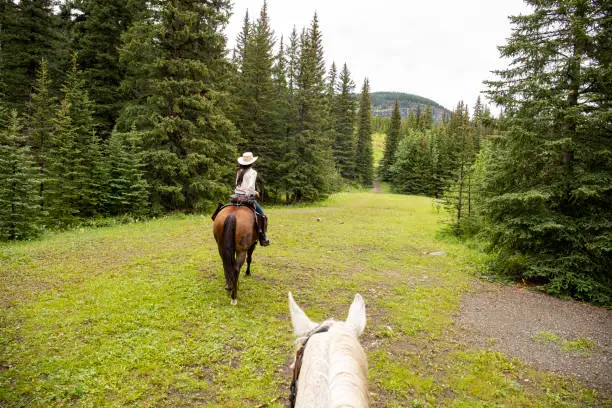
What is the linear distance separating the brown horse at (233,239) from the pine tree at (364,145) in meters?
44.1

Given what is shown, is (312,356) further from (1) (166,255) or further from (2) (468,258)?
(2) (468,258)

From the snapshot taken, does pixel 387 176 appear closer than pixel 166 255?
No

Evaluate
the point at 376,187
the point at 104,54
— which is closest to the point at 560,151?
the point at 104,54

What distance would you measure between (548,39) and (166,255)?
43.0 ft

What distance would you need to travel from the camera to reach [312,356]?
4.56 feet

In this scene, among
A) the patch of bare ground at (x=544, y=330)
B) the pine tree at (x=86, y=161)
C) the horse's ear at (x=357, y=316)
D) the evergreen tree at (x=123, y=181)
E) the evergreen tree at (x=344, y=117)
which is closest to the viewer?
the horse's ear at (x=357, y=316)

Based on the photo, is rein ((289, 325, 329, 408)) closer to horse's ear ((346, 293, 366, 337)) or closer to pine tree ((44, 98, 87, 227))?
horse's ear ((346, 293, 366, 337))

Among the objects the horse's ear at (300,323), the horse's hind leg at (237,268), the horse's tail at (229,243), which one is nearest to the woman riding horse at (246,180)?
the horse's tail at (229,243)

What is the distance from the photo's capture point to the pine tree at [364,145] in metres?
49.1

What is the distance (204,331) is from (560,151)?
1012 cm

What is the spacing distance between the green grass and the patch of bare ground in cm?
39

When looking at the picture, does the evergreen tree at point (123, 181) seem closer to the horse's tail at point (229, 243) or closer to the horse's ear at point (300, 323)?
the horse's tail at point (229, 243)

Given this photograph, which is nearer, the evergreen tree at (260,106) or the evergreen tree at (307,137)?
the evergreen tree at (260,106)

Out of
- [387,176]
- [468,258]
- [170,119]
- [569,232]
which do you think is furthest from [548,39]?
[387,176]
